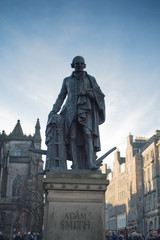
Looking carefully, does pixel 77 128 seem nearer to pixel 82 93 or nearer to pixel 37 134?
pixel 82 93

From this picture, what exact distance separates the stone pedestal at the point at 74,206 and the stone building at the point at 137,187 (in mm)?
38446

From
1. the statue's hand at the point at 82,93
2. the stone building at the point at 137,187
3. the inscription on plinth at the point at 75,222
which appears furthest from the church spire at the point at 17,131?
the inscription on plinth at the point at 75,222

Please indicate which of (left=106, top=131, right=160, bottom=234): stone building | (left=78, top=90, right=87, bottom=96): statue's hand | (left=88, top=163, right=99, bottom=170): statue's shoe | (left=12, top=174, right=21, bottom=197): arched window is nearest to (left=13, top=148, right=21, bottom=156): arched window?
(left=12, top=174, right=21, bottom=197): arched window

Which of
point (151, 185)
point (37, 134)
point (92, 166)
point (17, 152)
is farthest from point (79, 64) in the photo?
point (17, 152)

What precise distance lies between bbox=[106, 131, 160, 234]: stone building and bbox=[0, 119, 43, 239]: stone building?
600 inches

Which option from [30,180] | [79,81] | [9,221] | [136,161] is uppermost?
[136,161]

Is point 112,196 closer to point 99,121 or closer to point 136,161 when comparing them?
point 136,161

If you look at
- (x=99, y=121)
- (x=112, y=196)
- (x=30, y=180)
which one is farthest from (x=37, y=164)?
(x=99, y=121)

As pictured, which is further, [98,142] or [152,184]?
[152,184]

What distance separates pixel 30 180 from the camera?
5694 cm

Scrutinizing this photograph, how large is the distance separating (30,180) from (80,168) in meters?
53.0

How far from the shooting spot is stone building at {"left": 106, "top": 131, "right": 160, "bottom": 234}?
50.4 m

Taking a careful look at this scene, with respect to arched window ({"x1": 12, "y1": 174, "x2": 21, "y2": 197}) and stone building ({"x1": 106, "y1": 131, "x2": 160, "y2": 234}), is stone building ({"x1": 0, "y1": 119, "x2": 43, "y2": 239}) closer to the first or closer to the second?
arched window ({"x1": 12, "y1": 174, "x2": 21, "y2": 197})

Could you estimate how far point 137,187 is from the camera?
59.2 meters
